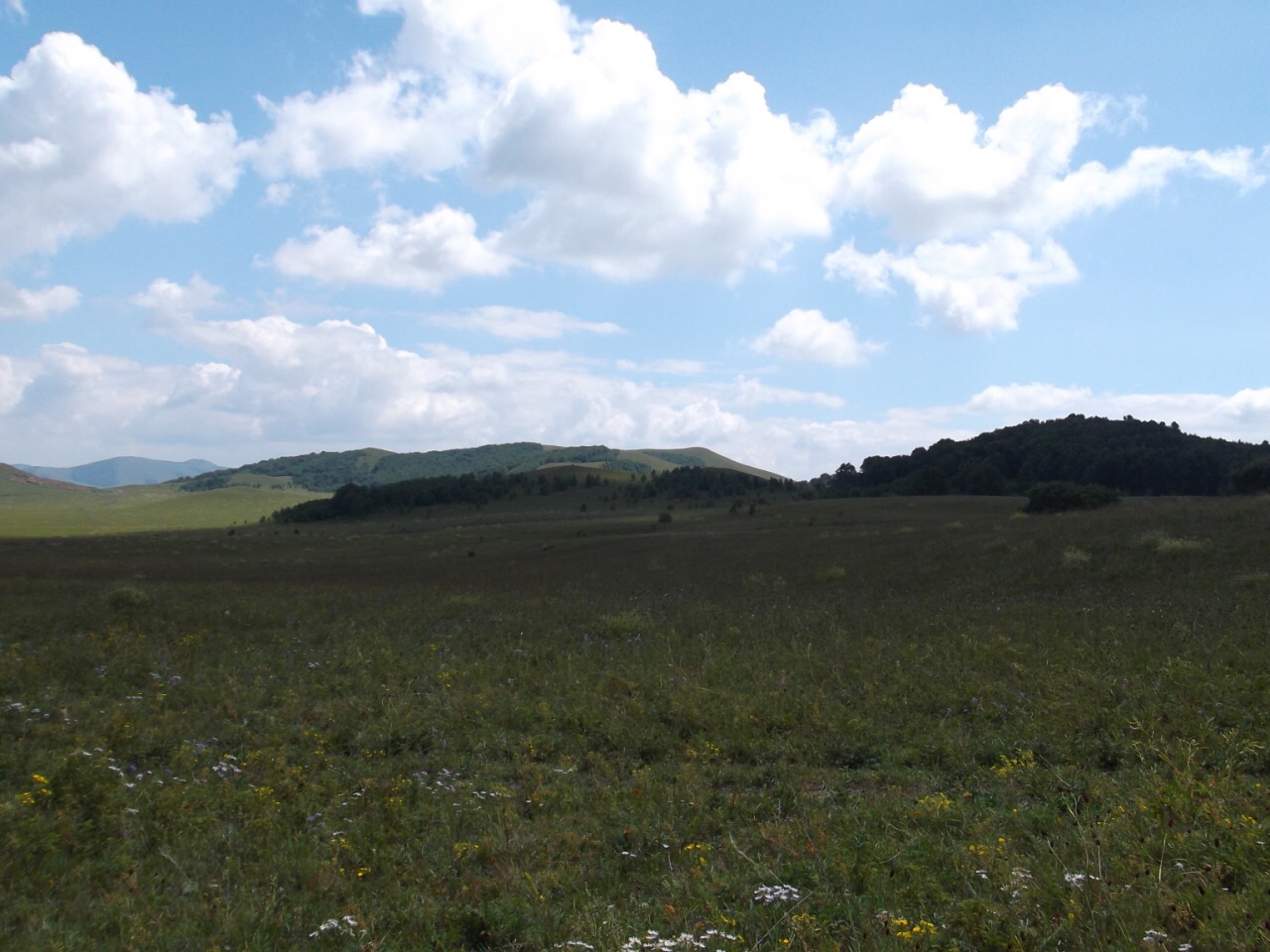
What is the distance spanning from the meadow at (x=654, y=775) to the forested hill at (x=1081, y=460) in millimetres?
76356

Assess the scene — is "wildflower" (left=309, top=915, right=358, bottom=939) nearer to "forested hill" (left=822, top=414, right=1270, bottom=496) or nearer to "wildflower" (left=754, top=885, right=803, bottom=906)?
"wildflower" (left=754, top=885, right=803, bottom=906)

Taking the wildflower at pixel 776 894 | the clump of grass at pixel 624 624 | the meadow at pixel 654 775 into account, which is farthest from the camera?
the clump of grass at pixel 624 624

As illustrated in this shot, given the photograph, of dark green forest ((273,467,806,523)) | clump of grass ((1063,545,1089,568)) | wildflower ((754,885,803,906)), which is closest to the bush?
clump of grass ((1063,545,1089,568))

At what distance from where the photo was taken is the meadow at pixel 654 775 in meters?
4.88

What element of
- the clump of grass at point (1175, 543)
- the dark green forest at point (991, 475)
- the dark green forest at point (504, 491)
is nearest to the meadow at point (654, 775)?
the clump of grass at point (1175, 543)

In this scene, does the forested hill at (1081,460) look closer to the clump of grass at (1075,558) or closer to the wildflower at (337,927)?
the clump of grass at (1075,558)

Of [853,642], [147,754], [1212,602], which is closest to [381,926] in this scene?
[147,754]

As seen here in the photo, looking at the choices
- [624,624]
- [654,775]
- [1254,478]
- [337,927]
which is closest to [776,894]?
[337,927]

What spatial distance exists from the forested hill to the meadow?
7636 centimetres

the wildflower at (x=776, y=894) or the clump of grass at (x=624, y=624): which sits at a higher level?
the wildflower at (x=776, y=894)

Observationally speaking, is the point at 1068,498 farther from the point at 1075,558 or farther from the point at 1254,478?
the point at 1075,558

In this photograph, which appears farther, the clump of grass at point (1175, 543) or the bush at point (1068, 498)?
the bush at point (1068, 498)

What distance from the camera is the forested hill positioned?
88688 mm

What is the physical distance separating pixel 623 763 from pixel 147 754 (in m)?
5.44
